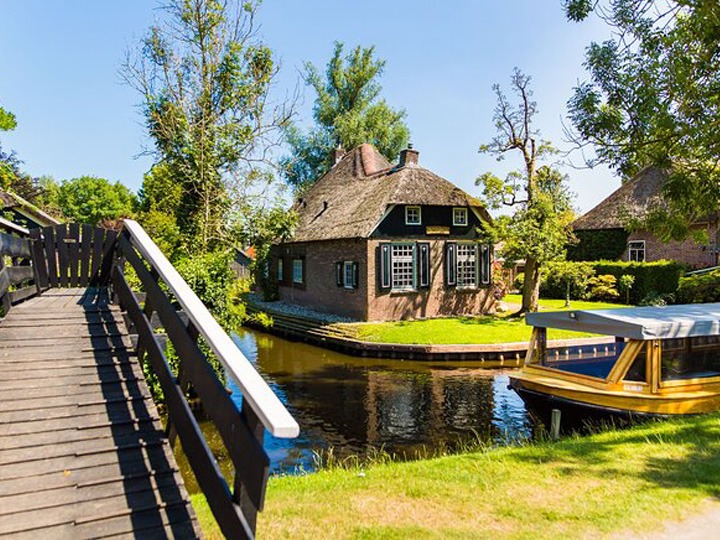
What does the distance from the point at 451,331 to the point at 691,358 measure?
10421 mm

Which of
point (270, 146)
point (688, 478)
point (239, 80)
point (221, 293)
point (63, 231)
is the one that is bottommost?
point (688, 478)

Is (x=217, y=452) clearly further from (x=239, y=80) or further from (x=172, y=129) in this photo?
(x=239, y=80)

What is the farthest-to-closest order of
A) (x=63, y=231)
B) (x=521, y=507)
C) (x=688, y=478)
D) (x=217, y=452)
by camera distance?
(x=217, y=452) → (x=63, y=231) → (x=688, y=478) → (x=521, y=507)

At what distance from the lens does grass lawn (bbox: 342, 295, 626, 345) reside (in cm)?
1802

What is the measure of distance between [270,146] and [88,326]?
1157cm

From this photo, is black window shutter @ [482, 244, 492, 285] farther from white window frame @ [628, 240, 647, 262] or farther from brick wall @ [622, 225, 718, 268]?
white window frame @ [628, 240, 647, 262]

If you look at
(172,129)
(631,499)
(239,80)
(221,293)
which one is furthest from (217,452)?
(239,80)

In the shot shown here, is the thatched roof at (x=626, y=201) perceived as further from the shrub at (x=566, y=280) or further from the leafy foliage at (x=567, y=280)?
the leafy foliage at (x=567, y=280)

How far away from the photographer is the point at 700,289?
23.4 m

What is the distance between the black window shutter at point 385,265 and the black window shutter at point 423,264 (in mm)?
1557

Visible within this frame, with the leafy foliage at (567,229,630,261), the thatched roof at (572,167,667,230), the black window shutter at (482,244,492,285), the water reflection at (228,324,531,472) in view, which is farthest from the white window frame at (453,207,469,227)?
the thatched roof at (572,167,667,230)

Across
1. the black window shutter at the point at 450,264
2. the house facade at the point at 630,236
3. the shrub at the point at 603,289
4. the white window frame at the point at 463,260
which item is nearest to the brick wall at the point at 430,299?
the black window shutter at the point at 450,264

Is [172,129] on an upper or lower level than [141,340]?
upper

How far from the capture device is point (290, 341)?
2159 centimetres
